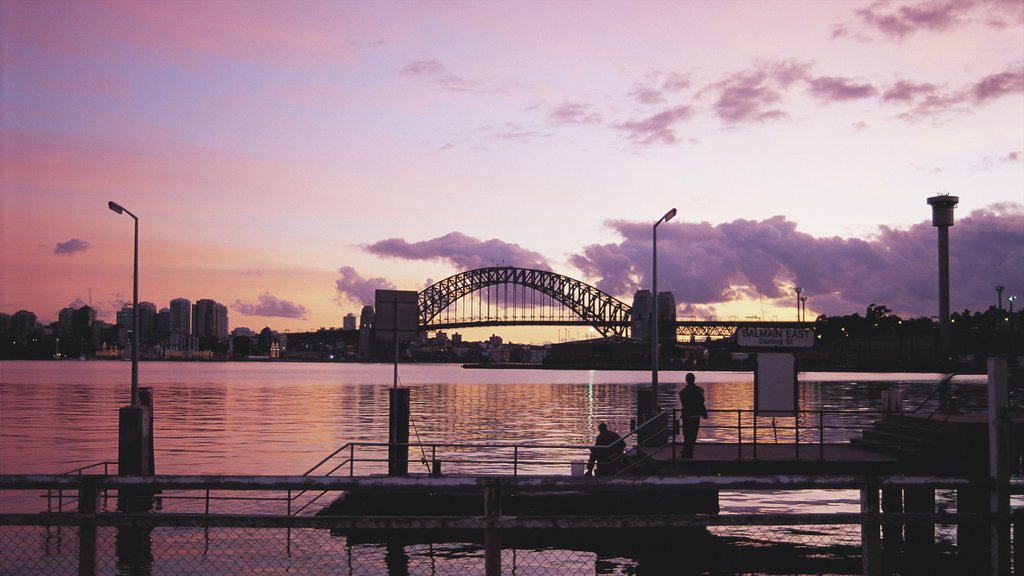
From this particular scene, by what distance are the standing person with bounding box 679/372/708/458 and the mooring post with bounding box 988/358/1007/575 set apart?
11998 millimetres

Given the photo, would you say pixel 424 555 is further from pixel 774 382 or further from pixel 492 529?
pixel 492 529

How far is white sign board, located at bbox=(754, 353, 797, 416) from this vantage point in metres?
23.6

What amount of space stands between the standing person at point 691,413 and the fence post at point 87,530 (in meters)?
16.3

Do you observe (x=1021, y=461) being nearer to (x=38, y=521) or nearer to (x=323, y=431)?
(x=38, y=521)

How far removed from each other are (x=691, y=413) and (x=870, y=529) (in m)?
15.5

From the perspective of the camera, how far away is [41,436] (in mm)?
60094

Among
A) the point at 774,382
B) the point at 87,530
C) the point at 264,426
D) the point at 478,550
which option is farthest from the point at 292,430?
the point at 87,530

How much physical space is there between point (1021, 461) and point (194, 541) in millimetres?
18867

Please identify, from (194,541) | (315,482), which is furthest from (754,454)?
(315,482)

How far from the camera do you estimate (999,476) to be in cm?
913

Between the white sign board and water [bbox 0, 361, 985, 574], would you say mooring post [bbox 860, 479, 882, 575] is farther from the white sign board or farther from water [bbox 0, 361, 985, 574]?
the white sign board

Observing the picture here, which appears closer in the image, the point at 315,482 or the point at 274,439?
the point at 315,482

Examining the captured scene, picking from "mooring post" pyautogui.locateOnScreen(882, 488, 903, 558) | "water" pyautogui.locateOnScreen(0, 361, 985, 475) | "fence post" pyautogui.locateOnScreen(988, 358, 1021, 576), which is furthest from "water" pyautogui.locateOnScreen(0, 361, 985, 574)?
"fence post" pyautogui.locateOnScreen(988, 358, 1021, 576)

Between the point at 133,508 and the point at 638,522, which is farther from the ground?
the point at 638,522
